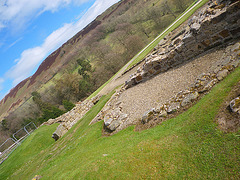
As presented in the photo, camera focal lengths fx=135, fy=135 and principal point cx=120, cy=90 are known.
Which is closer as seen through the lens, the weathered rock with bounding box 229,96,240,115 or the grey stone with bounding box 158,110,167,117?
the weathered rock with bounding box 229,96,240,115

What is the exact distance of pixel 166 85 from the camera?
12383 mm

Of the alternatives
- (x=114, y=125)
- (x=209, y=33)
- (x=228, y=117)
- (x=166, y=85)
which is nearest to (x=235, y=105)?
(x=228, y=117)

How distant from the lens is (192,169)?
506cm

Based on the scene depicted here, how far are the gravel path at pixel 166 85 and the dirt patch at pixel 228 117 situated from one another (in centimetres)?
401

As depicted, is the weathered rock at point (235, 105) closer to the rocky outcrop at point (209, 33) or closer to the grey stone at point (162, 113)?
the rocky outcrop at point (209, 33)

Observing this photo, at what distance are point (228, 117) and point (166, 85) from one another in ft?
23.2

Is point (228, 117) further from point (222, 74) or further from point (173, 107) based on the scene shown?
point (222, 74)

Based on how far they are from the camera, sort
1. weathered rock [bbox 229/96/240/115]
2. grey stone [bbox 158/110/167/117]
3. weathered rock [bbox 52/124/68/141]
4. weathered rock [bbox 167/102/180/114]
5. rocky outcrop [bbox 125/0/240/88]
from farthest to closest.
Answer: weathered rock [bbox 52/124/68/141], rocky outcrop [bbox 125/0/240/88], grey stone [bbox 158/110/167/117], weathered rock [bbox 167/102/180/114], weathered rock [bbox 229/96/240/115]

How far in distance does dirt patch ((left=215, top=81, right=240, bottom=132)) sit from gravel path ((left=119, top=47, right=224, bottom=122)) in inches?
158

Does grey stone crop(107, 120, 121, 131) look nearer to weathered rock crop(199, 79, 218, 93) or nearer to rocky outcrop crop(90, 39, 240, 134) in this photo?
rocky outcrop crop(90, 39, 240, 134)

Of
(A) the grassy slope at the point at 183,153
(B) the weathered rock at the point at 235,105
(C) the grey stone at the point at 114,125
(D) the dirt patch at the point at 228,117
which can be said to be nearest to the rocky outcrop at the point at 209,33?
(D) the dirt patch at the point at 228,117

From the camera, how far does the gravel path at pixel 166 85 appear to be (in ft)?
34.7

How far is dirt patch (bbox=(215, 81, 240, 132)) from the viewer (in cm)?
514

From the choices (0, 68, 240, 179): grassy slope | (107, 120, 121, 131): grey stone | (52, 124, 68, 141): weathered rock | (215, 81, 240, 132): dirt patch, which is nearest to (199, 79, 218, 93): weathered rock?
(0, 68, 240, 179): grassy slope
